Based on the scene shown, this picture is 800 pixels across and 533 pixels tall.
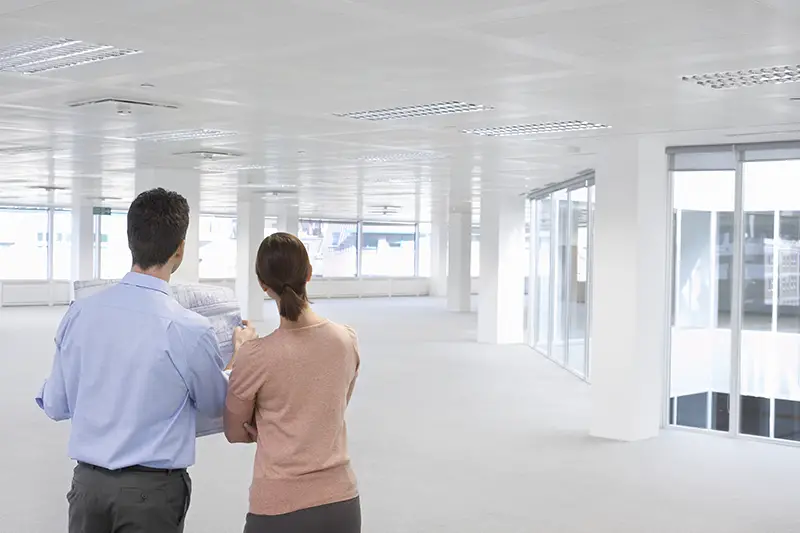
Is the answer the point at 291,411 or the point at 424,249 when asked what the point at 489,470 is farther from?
the point at 424,249

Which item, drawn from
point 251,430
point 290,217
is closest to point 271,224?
point 290,217

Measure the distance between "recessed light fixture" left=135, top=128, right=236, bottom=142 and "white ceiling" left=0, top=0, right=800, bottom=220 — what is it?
23 cm

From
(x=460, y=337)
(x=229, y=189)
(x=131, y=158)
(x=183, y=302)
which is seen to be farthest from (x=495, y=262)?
(x=183, y=302)

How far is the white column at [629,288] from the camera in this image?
9227mm

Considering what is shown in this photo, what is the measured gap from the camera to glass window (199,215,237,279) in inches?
1228

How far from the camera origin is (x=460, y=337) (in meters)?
18.8

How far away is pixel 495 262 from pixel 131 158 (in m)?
7.38

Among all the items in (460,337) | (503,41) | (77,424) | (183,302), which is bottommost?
(460,337)

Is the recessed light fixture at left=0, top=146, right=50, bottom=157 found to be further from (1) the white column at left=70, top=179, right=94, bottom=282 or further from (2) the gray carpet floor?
(1) the white column at left=70, top=179, right=94, bottom=282

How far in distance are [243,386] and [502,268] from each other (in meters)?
15.0

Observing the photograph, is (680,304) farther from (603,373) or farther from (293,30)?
(293,30)

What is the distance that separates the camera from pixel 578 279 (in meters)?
14.2

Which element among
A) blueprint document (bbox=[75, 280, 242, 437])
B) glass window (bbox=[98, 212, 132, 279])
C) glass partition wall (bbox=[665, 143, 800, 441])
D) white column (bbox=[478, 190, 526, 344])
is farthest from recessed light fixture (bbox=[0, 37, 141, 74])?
glass window (bbox=[98, 212, 132, 279])

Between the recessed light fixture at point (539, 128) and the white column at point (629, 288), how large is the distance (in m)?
0.72
